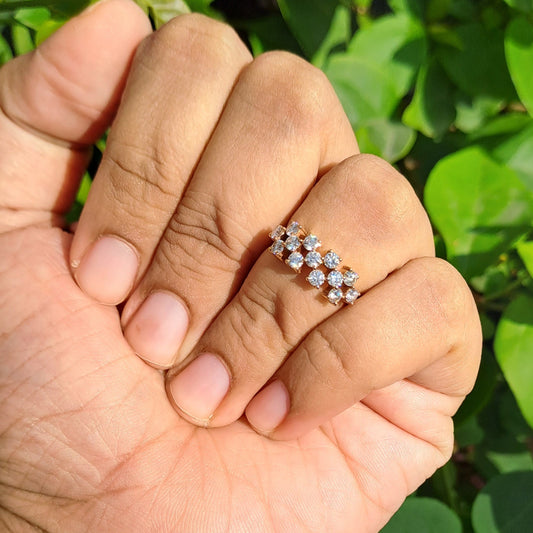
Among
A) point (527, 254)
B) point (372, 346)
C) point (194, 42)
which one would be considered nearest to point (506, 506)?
point (527, 254)

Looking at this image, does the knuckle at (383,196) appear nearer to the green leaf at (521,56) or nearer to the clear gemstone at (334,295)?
the clear gemstone at (334,295)

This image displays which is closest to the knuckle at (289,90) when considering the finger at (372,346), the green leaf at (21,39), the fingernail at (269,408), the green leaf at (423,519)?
the finger at (372,346)

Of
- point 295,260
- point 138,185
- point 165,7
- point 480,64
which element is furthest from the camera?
point 480,64

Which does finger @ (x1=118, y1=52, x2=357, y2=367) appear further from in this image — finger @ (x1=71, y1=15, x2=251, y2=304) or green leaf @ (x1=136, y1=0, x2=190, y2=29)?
green leaf @ (x1=136, y1=0, x2=190, y2=29)

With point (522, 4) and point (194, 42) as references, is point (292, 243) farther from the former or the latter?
point (522, 4)

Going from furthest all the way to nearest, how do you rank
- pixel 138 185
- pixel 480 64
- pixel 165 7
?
pixel 480 64
pixel 165 7
pixel 138 185

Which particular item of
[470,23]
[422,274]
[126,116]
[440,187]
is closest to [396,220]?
[422,274]

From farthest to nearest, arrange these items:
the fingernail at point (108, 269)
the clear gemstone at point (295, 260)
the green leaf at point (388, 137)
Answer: the green leaf at point (388, 137) < the fingernail at point (108, 269) < the clear gemstone at point (295, 260)

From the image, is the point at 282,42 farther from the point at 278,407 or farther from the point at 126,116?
the point at 278,407
